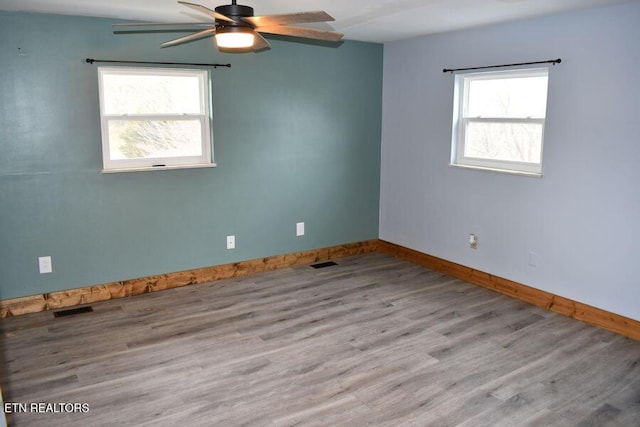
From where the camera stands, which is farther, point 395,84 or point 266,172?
point 395,84

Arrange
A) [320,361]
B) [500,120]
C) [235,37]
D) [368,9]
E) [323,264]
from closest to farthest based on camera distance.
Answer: [235,37]
[320,361]
[368,9]
[500,120]
[323,264]

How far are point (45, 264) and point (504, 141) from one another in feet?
13.5

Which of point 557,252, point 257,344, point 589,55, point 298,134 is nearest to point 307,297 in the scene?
point 257,344

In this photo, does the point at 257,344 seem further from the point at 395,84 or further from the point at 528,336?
the point at 395,84

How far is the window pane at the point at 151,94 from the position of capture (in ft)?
14.2

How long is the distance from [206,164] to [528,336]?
313 cm

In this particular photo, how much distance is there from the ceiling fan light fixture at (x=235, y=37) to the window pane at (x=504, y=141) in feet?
8.81

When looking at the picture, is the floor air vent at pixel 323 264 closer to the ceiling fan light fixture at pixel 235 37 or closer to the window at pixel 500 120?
the window at pixel 500 120

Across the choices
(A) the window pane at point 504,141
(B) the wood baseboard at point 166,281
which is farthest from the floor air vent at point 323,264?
(A) the window pane at point 504,141

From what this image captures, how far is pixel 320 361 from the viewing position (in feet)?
11.1

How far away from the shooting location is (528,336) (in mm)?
3764

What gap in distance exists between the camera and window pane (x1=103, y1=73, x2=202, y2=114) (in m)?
4.33

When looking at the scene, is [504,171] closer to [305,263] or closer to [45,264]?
[305,263]

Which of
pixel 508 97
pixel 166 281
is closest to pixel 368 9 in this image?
pixel 508 97
